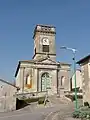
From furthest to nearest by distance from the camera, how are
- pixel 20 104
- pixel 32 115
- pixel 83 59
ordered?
pixel 20 104, pixel 83 59, pixel 32 115

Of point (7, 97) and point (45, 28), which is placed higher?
point (45, 28)

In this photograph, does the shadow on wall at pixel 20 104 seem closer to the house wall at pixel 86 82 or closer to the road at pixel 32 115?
the road at pixel 32 115

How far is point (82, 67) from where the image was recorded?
2614 cm

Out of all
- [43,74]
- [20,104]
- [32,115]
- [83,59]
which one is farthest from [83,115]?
[43,74]

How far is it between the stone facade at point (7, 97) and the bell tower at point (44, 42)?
1878 centimetres

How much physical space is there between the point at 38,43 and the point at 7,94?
2095 centimetres

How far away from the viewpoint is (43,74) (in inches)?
1793

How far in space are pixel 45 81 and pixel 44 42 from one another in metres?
8.61

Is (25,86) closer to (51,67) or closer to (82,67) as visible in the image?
(51,67)

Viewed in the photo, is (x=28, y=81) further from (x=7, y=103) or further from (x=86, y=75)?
(x=86, y=75)

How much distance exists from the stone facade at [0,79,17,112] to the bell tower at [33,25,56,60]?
61.6 feet

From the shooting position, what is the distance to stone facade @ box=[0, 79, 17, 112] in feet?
92.4

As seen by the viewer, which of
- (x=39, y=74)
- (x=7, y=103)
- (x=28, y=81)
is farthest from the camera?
(x=39, y=74)

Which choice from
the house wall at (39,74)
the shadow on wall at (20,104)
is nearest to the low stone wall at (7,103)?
the shadow on wall at (20,104)
